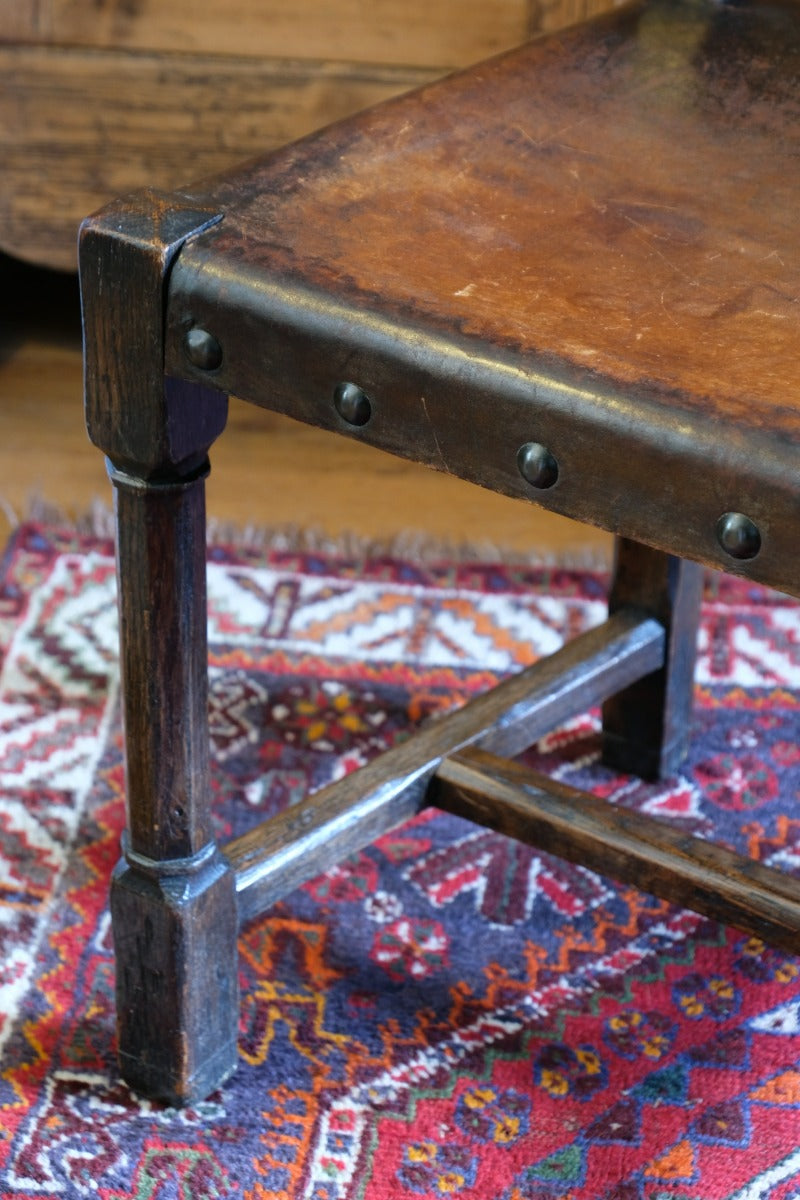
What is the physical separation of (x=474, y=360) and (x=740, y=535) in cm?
14

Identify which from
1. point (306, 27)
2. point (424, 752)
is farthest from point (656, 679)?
point (306, 27)

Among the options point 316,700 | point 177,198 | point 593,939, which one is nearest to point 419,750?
point 593,939

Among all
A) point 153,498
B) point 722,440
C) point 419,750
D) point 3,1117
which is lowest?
point 3,1117

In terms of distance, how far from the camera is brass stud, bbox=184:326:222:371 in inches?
33.7

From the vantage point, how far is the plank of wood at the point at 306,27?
1.79m

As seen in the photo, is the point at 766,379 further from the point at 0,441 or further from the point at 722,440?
the point at 0,441

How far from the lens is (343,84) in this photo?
182 cm

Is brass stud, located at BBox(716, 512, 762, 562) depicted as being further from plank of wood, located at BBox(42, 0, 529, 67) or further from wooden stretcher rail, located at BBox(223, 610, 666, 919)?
plank of wood, located at BBox(42, 0, 529, 67)

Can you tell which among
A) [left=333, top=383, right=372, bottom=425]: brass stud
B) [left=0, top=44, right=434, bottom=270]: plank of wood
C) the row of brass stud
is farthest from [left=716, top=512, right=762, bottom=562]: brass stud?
[left=0, top=44, right=434, bottom=270]: plank of wood

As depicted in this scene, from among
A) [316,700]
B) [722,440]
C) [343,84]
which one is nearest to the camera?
[722,440]

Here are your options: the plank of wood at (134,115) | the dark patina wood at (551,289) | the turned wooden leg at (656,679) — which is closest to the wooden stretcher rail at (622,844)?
the turned wooden leg at (656,679)

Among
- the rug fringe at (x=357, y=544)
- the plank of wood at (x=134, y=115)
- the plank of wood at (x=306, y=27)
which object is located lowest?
the rug fringe at (x=357, y=544)

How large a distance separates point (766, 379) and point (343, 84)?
1176 mm

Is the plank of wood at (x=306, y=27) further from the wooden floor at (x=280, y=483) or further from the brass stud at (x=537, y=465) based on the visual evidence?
the brass stud at (x=537, y=465)
